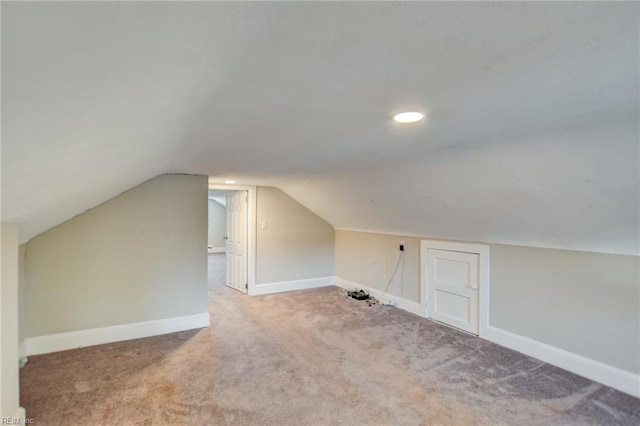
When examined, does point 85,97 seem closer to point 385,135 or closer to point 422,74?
point 422,74

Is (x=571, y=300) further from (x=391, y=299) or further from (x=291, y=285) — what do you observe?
(x=291, y=285)

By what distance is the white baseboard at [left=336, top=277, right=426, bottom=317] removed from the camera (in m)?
4.50

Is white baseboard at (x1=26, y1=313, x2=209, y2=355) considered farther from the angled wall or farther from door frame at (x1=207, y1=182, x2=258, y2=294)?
the angled wall

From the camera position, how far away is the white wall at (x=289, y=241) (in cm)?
549

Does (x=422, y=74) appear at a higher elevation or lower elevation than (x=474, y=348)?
higher

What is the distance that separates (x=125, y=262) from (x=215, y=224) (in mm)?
7336

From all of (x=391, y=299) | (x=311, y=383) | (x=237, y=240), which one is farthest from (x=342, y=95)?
(x=237, y=240)

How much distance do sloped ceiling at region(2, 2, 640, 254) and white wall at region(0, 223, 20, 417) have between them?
164 millimetres

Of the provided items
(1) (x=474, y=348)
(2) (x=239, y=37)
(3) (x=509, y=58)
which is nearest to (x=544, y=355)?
(1) (x=474, y=348)

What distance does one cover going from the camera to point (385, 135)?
6.97ft

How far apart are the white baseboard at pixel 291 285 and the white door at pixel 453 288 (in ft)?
7.11

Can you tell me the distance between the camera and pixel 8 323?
1.97 metres

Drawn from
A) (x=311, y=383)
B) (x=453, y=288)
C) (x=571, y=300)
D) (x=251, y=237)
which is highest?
(x=251, y=237)

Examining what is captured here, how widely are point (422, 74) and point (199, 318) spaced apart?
3757 millimetres
